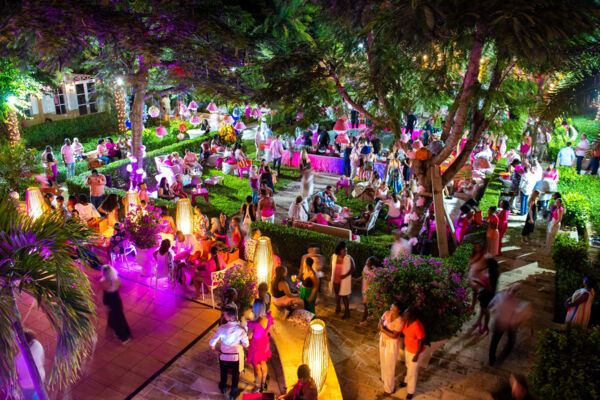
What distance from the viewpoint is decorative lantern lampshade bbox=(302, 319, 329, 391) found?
5.66 meters

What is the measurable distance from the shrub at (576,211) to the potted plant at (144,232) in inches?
379

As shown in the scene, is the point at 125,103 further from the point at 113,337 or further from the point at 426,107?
the point at 113,337

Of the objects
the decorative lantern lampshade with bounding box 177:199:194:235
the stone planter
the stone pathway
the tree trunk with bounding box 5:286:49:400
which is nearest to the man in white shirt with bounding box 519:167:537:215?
the stone pathway

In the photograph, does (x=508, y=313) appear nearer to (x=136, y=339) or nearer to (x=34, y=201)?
(x=136, y=339)

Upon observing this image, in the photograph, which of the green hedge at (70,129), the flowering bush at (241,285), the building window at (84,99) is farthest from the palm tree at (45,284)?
the building window at (84,99)

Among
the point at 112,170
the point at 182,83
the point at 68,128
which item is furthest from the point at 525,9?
the point at 68,128

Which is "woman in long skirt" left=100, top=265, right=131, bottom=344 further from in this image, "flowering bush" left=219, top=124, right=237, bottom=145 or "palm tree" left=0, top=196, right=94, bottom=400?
"flowering bush" left=219, top=124, right=237, bottom=145

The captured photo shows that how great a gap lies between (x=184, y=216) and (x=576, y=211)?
30.4 feet

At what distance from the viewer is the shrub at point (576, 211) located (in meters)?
11.2

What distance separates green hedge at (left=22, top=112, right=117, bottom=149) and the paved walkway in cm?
1577

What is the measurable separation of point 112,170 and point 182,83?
376cm

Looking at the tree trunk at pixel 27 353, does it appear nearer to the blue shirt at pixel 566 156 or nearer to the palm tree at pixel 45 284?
the palm tree at pixel 45 284

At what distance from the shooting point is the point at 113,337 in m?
7.33

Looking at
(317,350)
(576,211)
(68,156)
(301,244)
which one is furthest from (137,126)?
(576,211)
